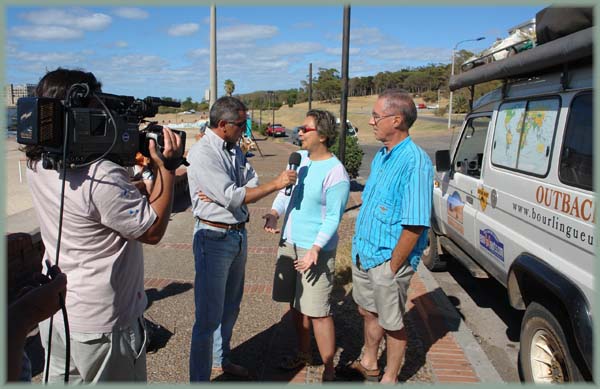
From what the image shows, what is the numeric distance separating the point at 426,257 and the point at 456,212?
126 cm

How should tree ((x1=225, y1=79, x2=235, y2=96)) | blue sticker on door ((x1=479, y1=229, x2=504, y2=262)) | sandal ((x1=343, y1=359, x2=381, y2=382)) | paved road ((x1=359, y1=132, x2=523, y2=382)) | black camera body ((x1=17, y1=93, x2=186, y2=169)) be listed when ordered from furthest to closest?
tree ((x1=225, y1=79, x2=235, y2=96))
paved road ((x1=359, y1=132, x2=523, y2=382))
blue sticker on door ((x1=479, y1=229, x2=504, y2=262))
sandal ((x1=343, y1=359, x2=381, y2=382))
black camera body ((x1=17, y1=93, x2=186, y2=169))

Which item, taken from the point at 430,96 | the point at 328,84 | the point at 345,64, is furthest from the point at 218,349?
the point at 328,84

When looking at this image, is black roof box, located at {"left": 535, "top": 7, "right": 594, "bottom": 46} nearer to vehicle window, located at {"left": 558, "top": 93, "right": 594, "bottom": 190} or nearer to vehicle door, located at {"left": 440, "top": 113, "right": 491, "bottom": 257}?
vehicle window, located at {"left": 558, "top": 93, "right": 594, "bottom": 190}

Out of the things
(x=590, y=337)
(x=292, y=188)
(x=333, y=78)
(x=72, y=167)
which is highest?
(x=333, y=78)

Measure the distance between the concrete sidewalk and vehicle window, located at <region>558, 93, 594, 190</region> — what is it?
60.1 inches

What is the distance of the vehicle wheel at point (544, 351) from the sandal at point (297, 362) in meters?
1.52

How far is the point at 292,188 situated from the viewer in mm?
3391

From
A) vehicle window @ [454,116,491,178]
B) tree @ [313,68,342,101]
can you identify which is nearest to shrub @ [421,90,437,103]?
tree @ [313,68,342,101]

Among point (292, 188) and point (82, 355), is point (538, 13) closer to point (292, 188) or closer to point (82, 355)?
point (292, 188)

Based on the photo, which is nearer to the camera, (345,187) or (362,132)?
(345,187)

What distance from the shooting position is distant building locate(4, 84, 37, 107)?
207 cm

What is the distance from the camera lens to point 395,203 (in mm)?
2969

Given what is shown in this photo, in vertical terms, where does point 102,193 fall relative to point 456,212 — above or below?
above

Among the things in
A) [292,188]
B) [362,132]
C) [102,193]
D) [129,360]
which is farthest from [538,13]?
[362,132]
